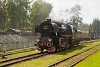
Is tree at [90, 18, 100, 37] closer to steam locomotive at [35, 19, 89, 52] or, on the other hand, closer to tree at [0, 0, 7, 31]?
tree at [0, 0, 7, 31]

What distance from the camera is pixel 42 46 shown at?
27844 mm

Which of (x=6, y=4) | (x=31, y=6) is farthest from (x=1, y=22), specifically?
(x=31, y=6)

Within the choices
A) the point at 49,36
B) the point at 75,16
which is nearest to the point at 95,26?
the point at 75,16

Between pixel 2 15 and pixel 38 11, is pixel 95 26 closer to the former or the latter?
pixel 38 11

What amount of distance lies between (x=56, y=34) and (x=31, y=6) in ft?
192

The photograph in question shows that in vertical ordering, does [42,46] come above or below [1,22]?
below

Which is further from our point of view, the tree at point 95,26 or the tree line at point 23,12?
the tree at point 95,26

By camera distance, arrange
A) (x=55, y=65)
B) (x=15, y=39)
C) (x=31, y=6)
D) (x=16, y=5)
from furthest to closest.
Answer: (x=31, y=6) < (x=16, y=5) < (x=15, y=39) < (x=55, y=65)

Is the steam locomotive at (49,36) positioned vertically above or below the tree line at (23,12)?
below

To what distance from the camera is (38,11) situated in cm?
8325

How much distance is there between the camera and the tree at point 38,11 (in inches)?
3262

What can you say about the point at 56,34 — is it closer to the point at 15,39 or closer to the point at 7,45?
the point at 7,45

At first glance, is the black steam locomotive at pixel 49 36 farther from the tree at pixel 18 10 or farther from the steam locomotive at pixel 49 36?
the tree at pixel 18 10

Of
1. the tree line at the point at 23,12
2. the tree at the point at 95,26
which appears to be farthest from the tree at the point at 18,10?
the tree at the point at 95,26
